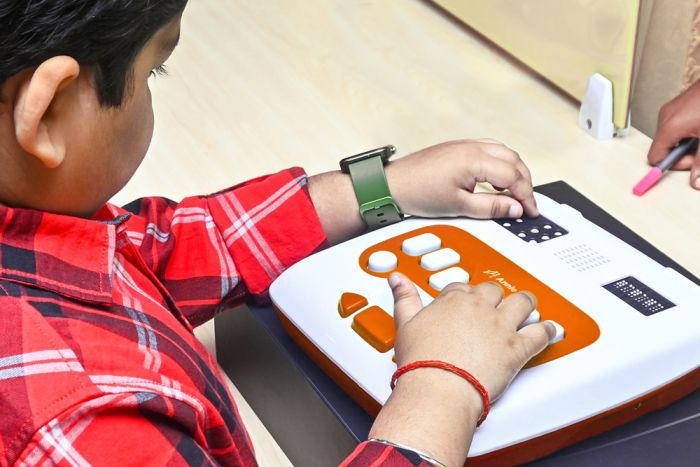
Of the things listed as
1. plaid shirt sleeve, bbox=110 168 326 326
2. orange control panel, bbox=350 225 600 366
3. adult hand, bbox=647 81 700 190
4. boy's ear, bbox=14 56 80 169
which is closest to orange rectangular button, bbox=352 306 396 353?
orange control panel, bbox=350 225 600 366

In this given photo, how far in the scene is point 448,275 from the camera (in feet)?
2.16

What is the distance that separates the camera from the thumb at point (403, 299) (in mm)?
614

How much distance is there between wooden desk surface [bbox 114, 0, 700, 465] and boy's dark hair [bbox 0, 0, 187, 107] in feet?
1.33

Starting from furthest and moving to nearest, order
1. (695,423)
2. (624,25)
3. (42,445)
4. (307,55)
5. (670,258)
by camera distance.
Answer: (307,55) < (624,25) < (670,258) < (695,423) < (42,445)

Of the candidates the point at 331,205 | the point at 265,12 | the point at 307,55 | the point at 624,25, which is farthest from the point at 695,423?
the point at 265,12

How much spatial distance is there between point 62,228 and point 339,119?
0.49 m

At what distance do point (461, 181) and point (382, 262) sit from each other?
12 cm

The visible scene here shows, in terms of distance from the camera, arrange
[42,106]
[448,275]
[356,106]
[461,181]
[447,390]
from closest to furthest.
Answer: [42,106] → [447,390] → [448,275] → [461,181] → [356,106]

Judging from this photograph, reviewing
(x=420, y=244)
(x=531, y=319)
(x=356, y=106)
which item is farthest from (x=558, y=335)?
(x=356, y=106)

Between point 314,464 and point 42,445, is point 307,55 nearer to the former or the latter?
point 314,464

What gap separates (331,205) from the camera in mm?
780

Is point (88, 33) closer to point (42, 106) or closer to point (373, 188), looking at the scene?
point (42, 106)

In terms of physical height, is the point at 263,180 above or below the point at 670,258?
above

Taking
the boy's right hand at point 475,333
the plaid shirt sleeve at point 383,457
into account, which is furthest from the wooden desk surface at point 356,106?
the plaid shirt sleeve at point 383,457
